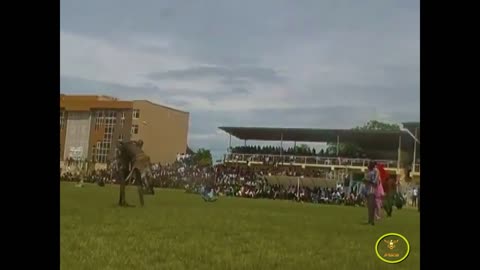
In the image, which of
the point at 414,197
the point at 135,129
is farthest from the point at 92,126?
the point at 414,197

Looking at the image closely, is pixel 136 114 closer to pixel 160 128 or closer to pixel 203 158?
pixel 160 128

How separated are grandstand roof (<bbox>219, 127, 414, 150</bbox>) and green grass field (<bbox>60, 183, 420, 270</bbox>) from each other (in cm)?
24

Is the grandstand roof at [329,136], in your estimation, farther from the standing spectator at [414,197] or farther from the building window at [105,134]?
the building window at [105,134]

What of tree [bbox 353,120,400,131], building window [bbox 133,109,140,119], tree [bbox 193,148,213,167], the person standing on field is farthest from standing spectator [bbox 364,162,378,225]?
building window [bbox 133,109,140,119]

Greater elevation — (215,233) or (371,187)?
(371,187)

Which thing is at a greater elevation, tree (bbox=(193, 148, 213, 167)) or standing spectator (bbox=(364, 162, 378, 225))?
tree (bbox=(193, 148, 213, 167))

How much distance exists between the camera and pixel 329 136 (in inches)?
76.7

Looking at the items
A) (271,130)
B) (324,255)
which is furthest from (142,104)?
(324,255)

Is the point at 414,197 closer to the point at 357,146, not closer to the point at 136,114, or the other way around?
the point at 357,146

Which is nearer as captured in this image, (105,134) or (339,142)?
(339,142)

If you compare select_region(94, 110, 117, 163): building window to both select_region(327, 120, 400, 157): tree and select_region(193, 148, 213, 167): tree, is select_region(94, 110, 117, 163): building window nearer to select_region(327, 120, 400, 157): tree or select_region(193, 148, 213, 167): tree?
select_region(193, 148, 213, 167): tree

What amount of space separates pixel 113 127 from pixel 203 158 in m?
0.35

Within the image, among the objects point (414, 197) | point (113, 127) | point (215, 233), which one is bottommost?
point (215, 233)

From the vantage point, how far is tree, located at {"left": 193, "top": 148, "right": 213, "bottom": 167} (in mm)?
2002
